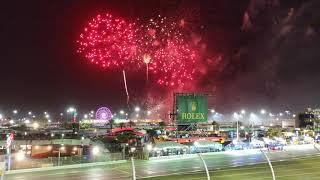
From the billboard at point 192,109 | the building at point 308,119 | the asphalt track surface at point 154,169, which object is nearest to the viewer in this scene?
the asphalt track surface at point 154,169

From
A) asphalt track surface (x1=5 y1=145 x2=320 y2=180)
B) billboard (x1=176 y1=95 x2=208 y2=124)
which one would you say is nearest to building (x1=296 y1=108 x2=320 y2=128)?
billboard (x1=176 y1=95 x2=208 y2=124)

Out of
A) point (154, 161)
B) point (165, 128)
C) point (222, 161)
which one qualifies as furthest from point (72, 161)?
point (165, 128)

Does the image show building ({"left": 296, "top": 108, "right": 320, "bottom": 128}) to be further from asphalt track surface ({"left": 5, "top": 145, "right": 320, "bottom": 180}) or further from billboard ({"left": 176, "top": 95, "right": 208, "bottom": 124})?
asphalt track surface ({"left": 5, "top": 145, "right": 320, "bottom": 180})

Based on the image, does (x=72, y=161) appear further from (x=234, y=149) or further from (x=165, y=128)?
(x=165, y=128)

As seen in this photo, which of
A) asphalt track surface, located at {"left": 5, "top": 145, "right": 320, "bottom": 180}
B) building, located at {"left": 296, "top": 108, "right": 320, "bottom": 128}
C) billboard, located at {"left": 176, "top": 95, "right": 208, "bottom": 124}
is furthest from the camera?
building, located at {"left": 296, "top": 108, "right": 320, "bottom": 128}

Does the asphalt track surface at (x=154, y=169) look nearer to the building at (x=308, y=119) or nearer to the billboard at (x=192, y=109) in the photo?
the billboard at (x=192, y=109)

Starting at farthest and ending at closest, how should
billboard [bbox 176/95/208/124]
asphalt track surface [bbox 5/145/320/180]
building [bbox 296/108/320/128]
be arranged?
building [bbox 296/108/320/128]
billboard [bbox 176/95/208/124]
asphalt track surface [bbox 5/145/320/180]

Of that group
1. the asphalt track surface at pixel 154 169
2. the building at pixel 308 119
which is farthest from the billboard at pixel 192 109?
the building at pixel 308 119

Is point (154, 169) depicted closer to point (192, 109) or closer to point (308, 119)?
point (192, 109)
